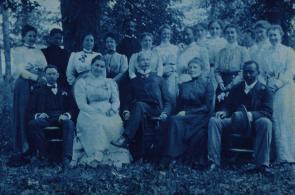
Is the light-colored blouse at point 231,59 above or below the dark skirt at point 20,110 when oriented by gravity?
above

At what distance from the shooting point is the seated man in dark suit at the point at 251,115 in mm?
7457

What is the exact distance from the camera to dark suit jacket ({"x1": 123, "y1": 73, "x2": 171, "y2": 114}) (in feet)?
27.7

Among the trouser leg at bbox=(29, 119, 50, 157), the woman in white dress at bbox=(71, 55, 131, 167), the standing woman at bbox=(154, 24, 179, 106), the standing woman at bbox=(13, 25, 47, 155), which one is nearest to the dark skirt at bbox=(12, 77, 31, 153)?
the standing woman at bbox=(13, 25, 47, 155)

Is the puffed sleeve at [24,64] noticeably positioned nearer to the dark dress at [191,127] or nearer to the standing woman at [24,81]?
the standing woman at [24,81]

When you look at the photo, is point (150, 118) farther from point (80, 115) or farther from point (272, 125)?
point (272, 125)

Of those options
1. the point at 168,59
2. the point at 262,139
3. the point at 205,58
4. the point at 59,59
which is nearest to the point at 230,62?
the point at 205,58

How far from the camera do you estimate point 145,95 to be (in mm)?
8445

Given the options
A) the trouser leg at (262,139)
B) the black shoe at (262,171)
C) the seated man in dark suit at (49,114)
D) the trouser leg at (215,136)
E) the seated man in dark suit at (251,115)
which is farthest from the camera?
the seated man in dark suit at (49,114)

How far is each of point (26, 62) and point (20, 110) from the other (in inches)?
29.5

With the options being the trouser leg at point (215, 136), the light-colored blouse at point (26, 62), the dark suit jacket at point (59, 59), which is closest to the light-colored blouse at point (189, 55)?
the trouser leg at point (215, 136)

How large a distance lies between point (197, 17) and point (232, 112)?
8515 mm

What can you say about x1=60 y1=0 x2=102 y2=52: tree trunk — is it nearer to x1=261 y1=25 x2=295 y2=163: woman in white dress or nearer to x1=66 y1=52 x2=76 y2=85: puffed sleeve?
x1=66 y1=52 x2=76 y2=85: puffed sleeve

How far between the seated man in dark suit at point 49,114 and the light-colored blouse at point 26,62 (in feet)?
1.04

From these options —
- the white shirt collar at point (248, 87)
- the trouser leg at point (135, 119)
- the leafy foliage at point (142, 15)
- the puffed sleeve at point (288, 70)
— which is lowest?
the trouser leg at point (135, 119)
